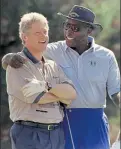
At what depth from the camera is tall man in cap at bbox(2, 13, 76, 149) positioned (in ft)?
11.2

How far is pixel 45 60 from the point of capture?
364 cm

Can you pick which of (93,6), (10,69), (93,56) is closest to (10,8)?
(93,6)

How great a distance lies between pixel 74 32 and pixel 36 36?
0.53 metres

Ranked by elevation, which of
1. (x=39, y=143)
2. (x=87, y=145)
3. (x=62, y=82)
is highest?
(x=62, y=82)

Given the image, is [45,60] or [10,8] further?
[10,8]

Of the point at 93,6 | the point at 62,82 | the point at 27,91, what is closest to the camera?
the point at 27,91

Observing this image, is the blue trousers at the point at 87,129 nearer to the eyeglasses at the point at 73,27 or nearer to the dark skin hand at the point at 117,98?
the dark skin hand at the point at 117,98

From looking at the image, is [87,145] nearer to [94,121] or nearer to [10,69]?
[94,121]

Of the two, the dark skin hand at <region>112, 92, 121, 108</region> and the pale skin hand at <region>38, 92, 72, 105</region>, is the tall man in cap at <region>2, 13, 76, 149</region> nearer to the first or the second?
the pale skin hand at <region>38, 92, 72, 105</region>

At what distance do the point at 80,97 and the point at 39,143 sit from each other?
62cm

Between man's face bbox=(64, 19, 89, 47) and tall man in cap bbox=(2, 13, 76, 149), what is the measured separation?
1.43ft

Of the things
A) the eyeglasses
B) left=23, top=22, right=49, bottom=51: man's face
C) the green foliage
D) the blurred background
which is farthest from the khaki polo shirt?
the green foliage

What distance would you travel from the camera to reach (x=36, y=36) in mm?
3471

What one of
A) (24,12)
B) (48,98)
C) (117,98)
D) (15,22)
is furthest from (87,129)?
(15,22)
